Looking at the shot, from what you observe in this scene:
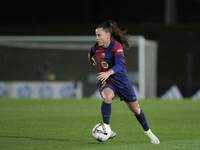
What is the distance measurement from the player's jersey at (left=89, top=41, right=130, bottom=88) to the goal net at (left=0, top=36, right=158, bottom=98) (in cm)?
1263

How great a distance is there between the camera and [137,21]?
91.9 feet

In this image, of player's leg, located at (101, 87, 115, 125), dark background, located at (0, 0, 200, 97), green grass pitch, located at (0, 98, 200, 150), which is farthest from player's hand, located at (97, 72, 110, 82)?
dark background, located at (0, 0, 200, 97)

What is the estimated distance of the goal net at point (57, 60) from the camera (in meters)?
19.8

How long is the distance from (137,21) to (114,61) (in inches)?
A: 867

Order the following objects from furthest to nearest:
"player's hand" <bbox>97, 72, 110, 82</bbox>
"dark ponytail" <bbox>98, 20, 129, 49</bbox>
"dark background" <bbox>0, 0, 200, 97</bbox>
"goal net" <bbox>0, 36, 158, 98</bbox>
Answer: "dark background" <bbox>0, 0, 200, 97</bbox> < "goal net" <bbox>0, 36, 158, 98</bbox> < "dark ponytail" <bbox>98, 20, 129, 49</bbox> < "player's hand" <bbox>97, 72, 110, 82</bbox>

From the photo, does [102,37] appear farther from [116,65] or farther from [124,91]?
[124,91]

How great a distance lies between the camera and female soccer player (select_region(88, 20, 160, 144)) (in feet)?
20.1

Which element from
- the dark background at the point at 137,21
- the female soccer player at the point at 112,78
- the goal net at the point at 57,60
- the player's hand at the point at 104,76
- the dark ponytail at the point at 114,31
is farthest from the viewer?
the dark background at the point at 137,21

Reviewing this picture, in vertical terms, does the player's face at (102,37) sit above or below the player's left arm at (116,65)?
above

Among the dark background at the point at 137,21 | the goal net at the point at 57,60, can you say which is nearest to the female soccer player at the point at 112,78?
the goal net at the point at 57,60

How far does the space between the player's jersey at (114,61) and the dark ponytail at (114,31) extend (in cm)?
17

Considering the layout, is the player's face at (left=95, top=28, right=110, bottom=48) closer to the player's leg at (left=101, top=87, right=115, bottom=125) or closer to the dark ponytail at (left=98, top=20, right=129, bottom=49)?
the dark ponytail at (left=98, top=20, right=129, bottom=49)

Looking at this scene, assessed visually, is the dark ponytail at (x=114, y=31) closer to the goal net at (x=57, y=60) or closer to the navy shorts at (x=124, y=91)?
A: the navy shorts at (x=124, y=91)

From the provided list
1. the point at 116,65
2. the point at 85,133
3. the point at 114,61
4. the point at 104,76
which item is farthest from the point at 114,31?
the point at 85,133
